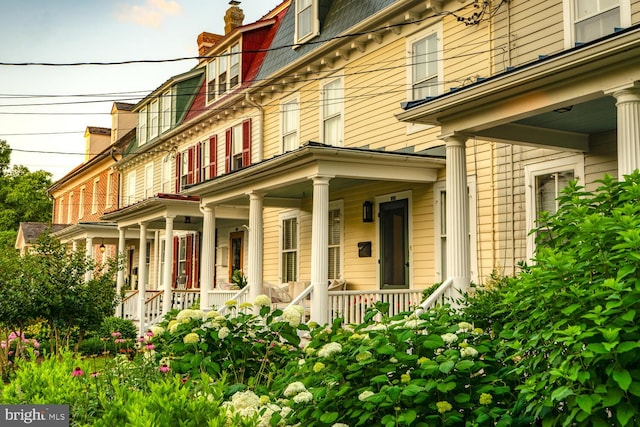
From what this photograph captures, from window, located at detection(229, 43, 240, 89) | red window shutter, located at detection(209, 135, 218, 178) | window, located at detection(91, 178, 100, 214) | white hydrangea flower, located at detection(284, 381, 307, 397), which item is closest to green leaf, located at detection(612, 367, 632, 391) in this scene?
white hydrangea flower, located at detection(284, 381, 307, 397)

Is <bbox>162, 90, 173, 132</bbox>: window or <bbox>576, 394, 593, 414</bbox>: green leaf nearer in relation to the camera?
<bbox>576, 394, 593, 414</bbox>: green leaf

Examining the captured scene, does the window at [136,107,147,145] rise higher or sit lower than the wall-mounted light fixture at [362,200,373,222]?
higher

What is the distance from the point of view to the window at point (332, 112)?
48.8 feet

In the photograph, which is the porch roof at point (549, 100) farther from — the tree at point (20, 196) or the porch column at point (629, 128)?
the tree at point (20, 196)

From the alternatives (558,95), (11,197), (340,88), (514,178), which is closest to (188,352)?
(558,95)

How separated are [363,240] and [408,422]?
1030cm

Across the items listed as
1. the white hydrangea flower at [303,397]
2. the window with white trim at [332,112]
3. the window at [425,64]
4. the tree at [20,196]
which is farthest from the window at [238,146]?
the tree at [20,196]

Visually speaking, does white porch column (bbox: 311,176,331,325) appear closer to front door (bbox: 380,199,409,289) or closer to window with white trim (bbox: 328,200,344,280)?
front door (bbox: 380,199,409,289)

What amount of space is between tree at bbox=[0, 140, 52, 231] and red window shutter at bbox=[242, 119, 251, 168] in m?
42.9

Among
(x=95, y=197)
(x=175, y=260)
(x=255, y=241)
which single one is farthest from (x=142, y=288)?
(x=95, y=197)

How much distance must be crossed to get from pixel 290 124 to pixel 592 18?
8.79 meters

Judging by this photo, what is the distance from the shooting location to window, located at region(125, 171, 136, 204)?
28.3 metres

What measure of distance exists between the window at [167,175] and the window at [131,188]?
11.3 feet

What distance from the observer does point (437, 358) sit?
428 centimetres
